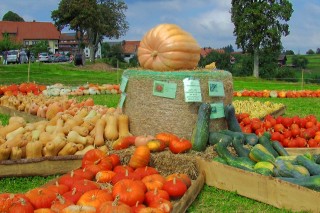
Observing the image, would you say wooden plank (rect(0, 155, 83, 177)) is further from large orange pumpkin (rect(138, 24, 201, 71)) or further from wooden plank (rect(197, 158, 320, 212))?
large orange pumpkin (rect(138, 24, 201, 71))

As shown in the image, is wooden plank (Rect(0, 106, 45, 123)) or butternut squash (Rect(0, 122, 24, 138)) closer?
butternut squash (Rect(0, 122, 24, 138))

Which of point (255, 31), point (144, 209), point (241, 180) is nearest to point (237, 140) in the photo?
point (241, 180)

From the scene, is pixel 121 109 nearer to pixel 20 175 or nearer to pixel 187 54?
pixel 187 54

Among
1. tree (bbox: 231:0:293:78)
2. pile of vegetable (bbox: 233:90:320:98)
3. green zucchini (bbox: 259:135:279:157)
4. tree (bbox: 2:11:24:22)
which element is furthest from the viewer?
tree (bbox: 2:11:24:22)

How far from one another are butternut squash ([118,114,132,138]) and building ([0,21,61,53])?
93490 mm

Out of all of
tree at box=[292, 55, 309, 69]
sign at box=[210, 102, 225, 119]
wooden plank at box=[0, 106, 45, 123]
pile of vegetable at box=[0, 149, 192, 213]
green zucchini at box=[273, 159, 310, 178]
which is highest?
tree at box=[292, 55, 309, 69]

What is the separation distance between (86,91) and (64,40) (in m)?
128

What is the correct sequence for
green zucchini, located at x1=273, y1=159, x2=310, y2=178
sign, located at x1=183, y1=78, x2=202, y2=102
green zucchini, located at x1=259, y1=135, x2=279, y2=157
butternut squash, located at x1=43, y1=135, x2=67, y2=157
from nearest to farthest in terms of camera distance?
green zucchini, located at x1=273, y1=159, x2=310, y2=178, green zucchini, located at x1=259, y1=135, x2=279, y2=157, butternut squash, located at x1=43, y1=135, x2=67, y2=157, sign, located at x1=183, y1=78, x2=202, y2=102

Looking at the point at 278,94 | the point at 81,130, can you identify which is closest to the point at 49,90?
the point at 278,94

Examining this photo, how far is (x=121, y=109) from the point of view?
7359 millimetres

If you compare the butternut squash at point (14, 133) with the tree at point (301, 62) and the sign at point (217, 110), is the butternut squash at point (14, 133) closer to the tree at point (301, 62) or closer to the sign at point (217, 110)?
the sign at point (217, 110)

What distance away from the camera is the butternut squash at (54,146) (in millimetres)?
A: 6305

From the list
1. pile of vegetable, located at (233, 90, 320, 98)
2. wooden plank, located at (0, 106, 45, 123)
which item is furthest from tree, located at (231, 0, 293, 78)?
wooden plank, located at (0, 106, 45, 123)

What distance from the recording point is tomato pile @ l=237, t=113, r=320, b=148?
24.0 feet
